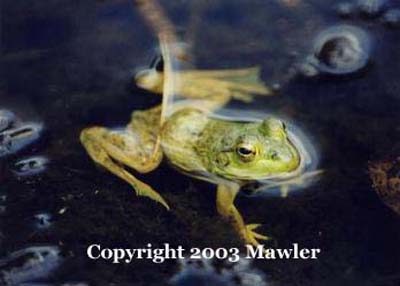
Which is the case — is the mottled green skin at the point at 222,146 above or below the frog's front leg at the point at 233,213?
above

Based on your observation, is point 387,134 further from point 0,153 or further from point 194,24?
point 0,153

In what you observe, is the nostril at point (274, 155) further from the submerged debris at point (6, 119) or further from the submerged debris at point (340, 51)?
the submerged debris at point (6, 119)

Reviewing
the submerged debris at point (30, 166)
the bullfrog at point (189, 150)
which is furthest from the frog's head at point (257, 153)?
the submerged debris at point (30, 166)

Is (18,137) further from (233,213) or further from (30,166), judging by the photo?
(233,213)

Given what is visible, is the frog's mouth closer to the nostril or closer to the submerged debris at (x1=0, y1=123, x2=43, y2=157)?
the nostril
